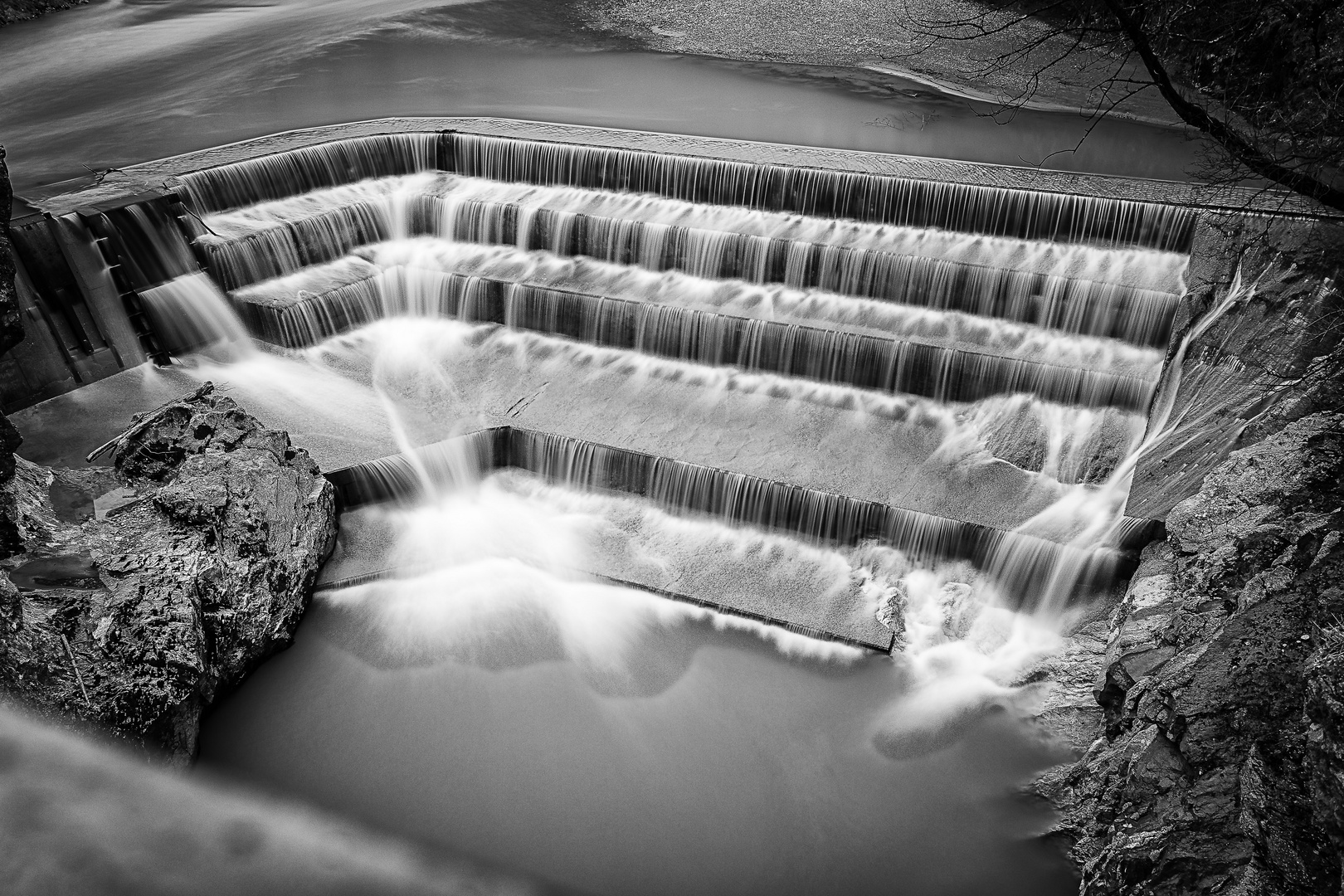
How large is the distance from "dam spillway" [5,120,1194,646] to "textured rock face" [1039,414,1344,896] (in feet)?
4.16

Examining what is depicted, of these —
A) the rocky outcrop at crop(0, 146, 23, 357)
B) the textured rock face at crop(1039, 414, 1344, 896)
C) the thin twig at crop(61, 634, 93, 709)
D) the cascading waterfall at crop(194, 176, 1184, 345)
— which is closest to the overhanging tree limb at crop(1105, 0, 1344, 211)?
the textured rock face at crop(1039, 414, 1344, 896)

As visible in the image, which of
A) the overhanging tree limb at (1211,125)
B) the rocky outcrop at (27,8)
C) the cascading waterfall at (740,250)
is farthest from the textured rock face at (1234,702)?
the rocky outcrop at (27,8)

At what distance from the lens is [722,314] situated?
423 inches

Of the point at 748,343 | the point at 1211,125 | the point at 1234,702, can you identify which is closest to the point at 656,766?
the point at 1234,702

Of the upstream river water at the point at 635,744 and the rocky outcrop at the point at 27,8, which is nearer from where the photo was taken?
the upstream river water at the point at 635,744

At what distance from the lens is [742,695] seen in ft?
25.0

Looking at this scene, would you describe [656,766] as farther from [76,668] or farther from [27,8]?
[27,8]

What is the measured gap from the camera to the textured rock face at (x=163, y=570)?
6.16 m

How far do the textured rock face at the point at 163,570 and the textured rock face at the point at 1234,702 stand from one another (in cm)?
625

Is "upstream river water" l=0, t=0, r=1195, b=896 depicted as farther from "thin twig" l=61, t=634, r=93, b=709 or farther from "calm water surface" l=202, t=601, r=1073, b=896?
"thin twig" l=61, t=634, r=93, b=709

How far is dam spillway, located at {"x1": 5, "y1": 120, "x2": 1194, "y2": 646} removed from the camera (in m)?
9.15

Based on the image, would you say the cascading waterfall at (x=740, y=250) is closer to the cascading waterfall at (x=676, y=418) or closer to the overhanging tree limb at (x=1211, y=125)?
the cascading waterfall at (x=676, y=418)

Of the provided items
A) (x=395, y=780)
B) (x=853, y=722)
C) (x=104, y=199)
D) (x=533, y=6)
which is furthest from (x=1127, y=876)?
(x=533, y=6)

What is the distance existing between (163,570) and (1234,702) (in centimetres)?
704
